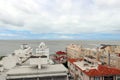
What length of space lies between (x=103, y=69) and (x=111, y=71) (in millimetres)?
1966

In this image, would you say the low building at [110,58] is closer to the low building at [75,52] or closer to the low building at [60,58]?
the low building at [75,52]

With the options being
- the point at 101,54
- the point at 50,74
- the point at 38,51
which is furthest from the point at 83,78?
the point at 38,51

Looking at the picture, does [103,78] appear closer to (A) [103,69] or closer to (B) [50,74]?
(A) [103,69]

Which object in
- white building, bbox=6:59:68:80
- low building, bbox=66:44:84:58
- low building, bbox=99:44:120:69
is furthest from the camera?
low building, bbox=66:44:84:58

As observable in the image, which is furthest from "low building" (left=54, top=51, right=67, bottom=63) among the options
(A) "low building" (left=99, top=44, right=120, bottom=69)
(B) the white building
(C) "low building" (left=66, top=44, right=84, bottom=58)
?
(B) the white building

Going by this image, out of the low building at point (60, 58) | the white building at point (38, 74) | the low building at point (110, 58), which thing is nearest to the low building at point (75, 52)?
the low building at point (60, 58)

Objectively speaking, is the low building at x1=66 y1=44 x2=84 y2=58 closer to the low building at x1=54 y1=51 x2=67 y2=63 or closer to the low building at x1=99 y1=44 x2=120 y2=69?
the low building at x1=54 y1=51 x2=67 y2=63

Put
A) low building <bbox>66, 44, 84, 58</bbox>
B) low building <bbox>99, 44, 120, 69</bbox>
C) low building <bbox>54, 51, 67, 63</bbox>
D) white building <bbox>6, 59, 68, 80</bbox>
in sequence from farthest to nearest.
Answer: low building <bbox>54, 51, 67, 63</bbox>
low building <bbox>66, 44, 84, 58</bbox>
low building <bbox>99, 44, 120, 69</bbox>
white building <bbox>6, 59, 68, 80</bbox>

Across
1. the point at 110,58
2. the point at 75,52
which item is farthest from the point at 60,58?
the point at 110,58

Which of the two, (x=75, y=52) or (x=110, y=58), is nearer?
(x=110, y=58)

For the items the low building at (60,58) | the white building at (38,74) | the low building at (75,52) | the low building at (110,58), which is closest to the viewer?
the white building at (38,74)

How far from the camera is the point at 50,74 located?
1367 inches

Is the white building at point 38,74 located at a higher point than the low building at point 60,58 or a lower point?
higher

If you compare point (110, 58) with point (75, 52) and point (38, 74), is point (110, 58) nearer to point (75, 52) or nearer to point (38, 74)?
point (75, 52)
